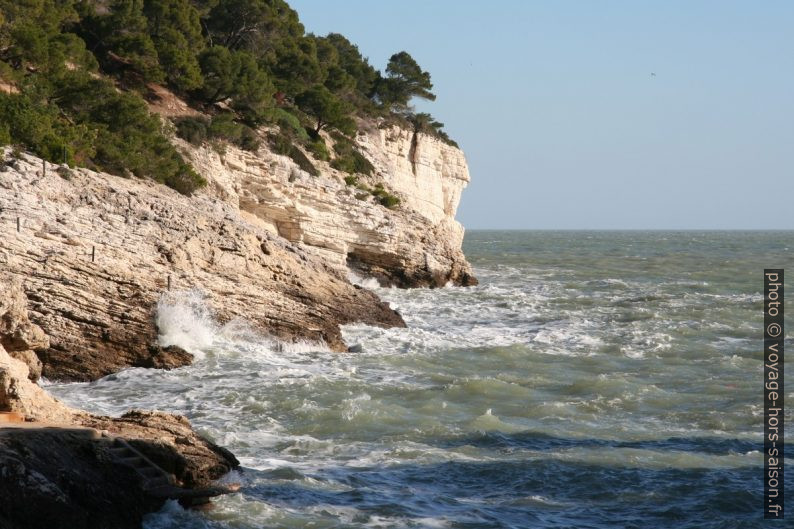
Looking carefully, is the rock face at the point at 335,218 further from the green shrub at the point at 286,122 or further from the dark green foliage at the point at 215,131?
the green shrub at the point at 286,122

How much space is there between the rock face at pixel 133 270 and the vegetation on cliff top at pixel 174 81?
7.47ft

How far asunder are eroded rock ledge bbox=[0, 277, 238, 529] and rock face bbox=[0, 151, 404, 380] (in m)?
4.54

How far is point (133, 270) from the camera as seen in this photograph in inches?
733

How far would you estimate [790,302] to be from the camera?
32469mm

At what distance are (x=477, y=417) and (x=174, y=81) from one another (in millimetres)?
22867

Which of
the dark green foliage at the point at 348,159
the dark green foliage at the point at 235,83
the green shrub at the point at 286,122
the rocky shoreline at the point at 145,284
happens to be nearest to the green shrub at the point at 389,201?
the rocky shoreline at the point at 145,284

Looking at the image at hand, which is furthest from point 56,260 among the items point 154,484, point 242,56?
point 242,56

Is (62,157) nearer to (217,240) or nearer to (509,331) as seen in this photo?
(217,240)

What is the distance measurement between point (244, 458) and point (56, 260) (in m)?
6.88

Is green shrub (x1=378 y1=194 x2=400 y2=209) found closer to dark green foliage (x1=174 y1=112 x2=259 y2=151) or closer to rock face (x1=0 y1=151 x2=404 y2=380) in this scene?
dark green foliage (x1=174 y1=112 x2=259 y2=151)

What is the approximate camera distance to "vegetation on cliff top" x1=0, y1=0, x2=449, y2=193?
24.9m

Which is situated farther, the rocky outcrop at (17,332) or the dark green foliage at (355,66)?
the dark green foliage at (355,66)

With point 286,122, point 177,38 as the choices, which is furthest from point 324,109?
point 177,38

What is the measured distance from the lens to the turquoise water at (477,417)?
36.2 ft
